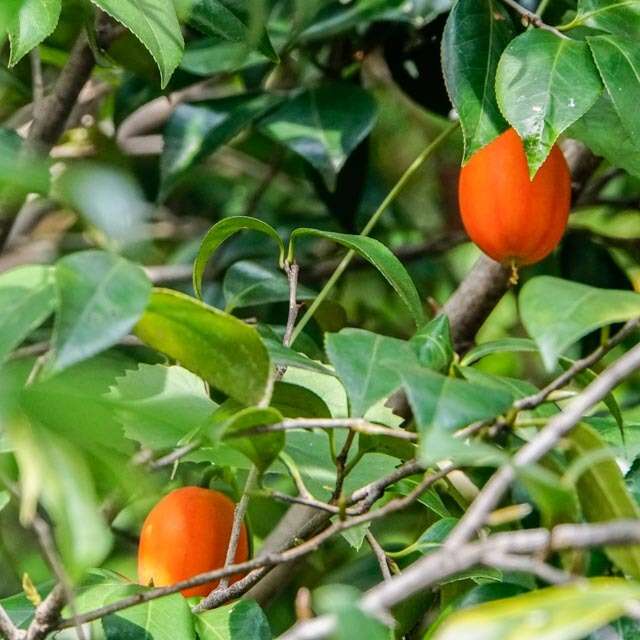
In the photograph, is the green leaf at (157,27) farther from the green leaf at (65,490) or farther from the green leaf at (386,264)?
the green leaf at (65,490)

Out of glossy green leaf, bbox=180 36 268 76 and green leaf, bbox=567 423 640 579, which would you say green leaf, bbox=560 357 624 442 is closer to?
green leaf, bbox=567 423 640 579

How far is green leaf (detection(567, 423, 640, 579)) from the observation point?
1.70 ft

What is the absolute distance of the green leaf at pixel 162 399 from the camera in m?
0.60

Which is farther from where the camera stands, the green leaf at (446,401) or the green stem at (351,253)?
the green stem at (351,253)

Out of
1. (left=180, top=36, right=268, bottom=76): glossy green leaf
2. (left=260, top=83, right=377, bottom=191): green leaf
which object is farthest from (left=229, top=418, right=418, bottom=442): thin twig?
(left=180, top=36, right=268, bottom=76): glossy green leaf

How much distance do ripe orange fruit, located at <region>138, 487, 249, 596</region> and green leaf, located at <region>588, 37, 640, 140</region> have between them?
0.33 m

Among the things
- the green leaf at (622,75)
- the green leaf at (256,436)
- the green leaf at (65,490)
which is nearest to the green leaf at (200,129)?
the green leaf at (622,75)

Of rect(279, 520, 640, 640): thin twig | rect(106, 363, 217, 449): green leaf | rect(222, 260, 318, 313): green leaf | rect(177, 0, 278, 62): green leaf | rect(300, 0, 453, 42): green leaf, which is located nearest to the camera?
rect(279, 520, 640, 640): thin twig

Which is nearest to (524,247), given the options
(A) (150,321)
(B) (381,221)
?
(A) (150,321)

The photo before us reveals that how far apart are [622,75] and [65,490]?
0.43 m

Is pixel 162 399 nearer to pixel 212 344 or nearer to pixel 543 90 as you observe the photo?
pixel 212 344

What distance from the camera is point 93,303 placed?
461 millimetres

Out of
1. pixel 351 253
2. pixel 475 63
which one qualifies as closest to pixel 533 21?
pixel 475 63

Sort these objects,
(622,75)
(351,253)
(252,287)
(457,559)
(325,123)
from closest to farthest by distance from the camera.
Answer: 1. (457,559)
2. (622,75)
3. (351,253)
4. (252,287)
5. (325,123)
